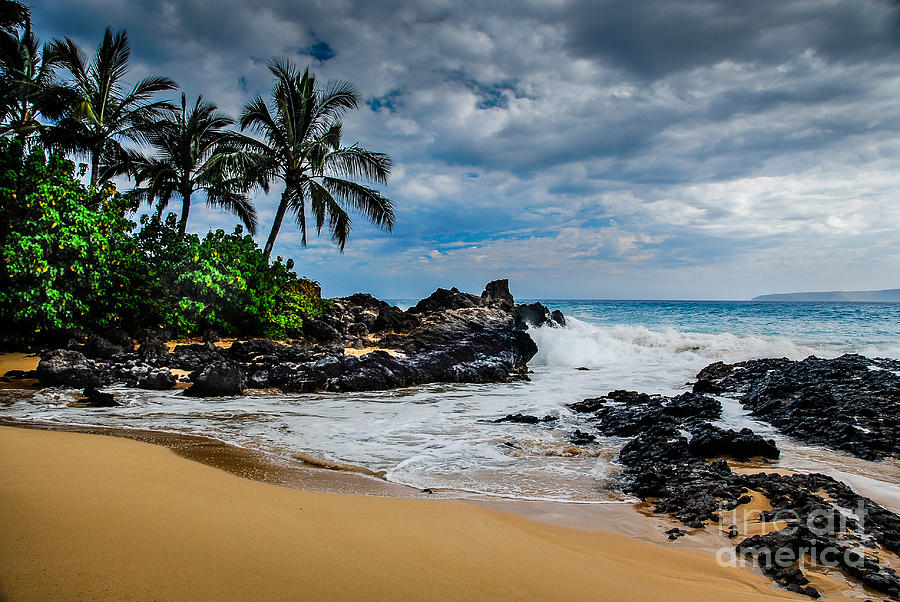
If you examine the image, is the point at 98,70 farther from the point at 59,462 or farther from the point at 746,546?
the point at 746,546

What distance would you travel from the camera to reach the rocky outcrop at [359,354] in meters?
9.55

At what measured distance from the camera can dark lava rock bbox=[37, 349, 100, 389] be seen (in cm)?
855

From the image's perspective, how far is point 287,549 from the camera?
8.34 ft

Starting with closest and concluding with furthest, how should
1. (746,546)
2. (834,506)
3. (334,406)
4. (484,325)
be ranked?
1. (746,546)
2. (834,506)
3. (334,406)
4. (484,325)

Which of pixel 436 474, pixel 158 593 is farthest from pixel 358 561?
pixel 436 474

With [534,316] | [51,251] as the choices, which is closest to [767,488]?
[51,251]

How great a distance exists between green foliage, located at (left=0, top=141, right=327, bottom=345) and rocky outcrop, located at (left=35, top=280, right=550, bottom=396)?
110cm

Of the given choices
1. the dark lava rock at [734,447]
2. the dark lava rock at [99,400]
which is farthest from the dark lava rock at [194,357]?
the dark lava rock at [734,447]

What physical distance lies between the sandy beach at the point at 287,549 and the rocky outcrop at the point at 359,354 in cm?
625

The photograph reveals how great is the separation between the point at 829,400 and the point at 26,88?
24553 millimetres

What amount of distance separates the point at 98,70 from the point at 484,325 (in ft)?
56.9

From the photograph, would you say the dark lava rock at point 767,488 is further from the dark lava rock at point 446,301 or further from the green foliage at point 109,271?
the green foliage at point 109,271

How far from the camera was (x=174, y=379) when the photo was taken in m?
9.59

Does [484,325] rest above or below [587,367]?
above
